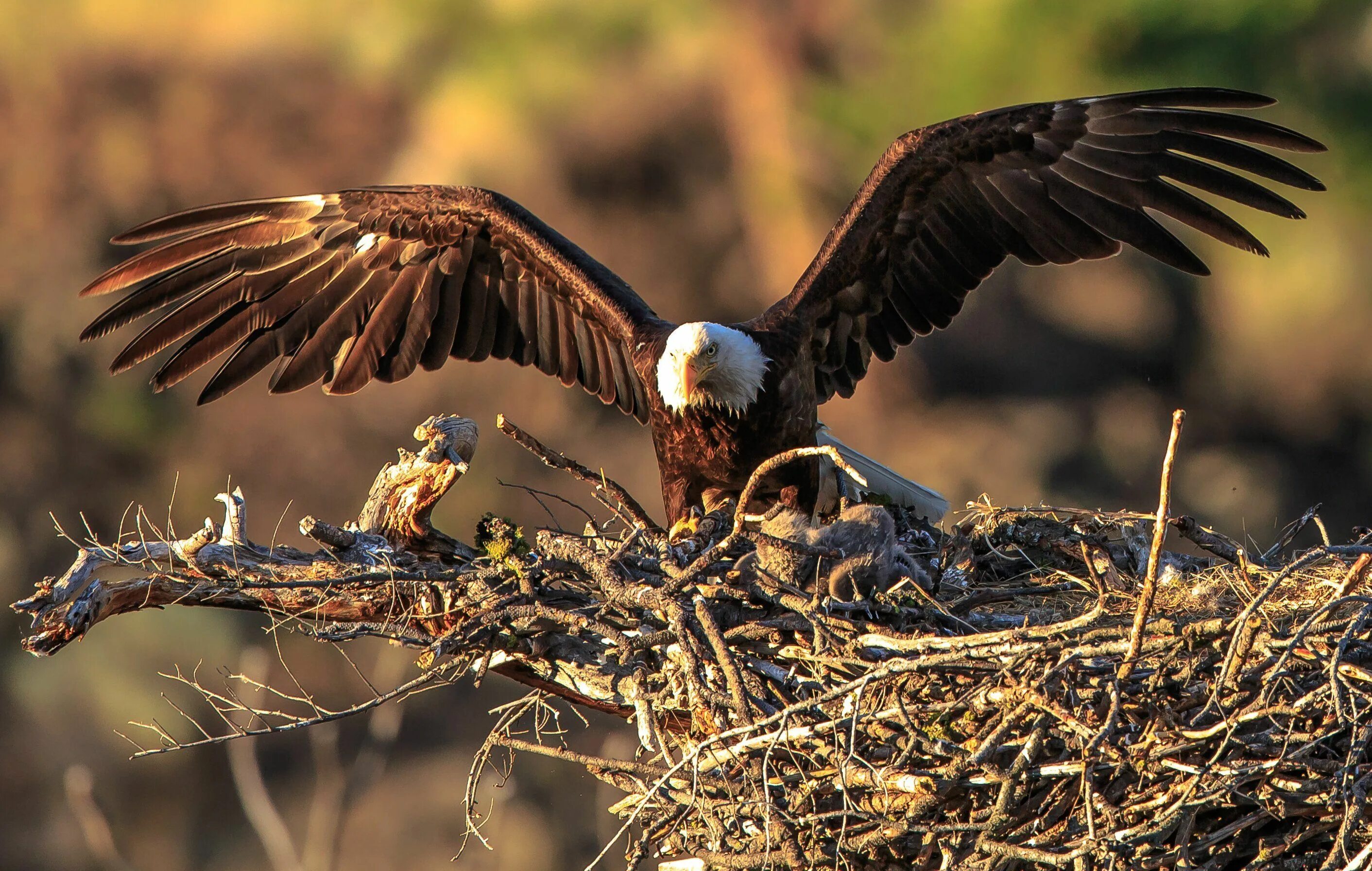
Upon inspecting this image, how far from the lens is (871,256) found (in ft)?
18.5

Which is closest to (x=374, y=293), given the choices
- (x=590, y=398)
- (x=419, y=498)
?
(x=419, y=498)

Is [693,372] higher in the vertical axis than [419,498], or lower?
higher

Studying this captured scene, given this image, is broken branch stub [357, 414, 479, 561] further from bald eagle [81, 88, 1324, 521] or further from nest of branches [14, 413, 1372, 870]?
bald eagle [81, 88, 1324, 521]

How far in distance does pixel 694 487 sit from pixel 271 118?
1162 centimetres

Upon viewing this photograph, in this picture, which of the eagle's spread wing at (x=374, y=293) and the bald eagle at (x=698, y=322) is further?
the eagle's spread wing at (x=374, y=293)

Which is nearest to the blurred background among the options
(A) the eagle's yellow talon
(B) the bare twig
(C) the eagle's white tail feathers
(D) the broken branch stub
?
(C) the eagle's white tail feathers

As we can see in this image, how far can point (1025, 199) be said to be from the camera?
18.0 ft

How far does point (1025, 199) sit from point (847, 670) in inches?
95.1

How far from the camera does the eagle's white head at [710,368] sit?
16.6 ft

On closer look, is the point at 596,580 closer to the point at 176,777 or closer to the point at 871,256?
the point at 871,256

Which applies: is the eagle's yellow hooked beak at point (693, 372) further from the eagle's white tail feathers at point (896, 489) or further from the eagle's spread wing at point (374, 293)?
the eagle's white tail feathers at point (896, 489)

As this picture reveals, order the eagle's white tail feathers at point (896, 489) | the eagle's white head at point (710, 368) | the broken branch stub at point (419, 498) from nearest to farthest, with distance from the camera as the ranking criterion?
the broken branch stub at point (419, 498), the eagle's white head at point (710, 368), the eagle's white tail feathers at point (896, 489)

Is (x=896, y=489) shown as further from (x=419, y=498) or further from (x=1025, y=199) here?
(x=419, y=498)

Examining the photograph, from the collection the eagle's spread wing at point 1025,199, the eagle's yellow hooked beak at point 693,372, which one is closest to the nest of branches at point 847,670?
the eagle's yellow hooked beak at point 693,372
